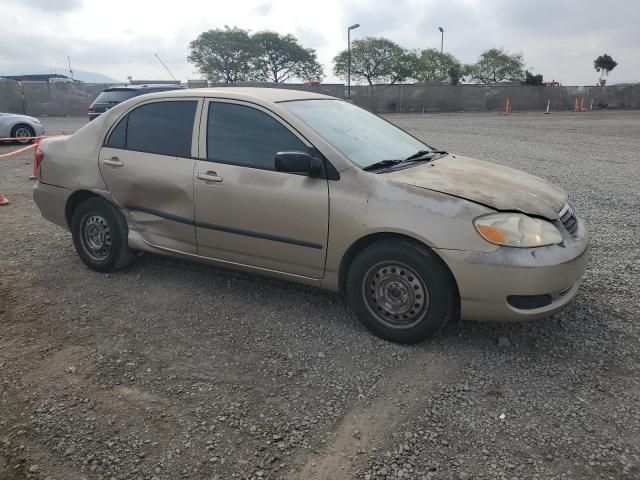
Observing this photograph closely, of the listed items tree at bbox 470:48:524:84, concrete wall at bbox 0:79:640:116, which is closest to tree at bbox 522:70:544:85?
concrete wall at bbox 0:79:640:116

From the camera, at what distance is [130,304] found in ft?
13.5

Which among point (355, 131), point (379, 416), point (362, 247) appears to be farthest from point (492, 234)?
point (355, 131)

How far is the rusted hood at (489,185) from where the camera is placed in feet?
10.7

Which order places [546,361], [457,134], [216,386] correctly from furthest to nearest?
[457,134], [546,361], [216,386]

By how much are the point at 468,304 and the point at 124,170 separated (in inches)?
117

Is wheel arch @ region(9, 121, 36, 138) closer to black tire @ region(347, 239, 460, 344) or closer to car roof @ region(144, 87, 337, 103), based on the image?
car roof @ region(144, 87, 337, 103)

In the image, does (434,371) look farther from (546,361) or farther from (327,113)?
(327,113)

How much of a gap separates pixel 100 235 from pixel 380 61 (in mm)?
75051

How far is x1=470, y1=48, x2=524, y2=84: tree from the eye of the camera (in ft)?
237

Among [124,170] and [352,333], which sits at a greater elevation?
[124,170]

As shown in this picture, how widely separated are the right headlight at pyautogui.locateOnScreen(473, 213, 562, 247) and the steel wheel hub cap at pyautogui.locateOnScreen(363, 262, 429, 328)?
20.0 inches

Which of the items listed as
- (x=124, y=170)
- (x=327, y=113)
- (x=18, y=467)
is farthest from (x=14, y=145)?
(x=18, y=467)

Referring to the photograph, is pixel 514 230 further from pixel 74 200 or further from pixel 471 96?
pixel 471 96

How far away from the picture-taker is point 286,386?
3000 millimetres
